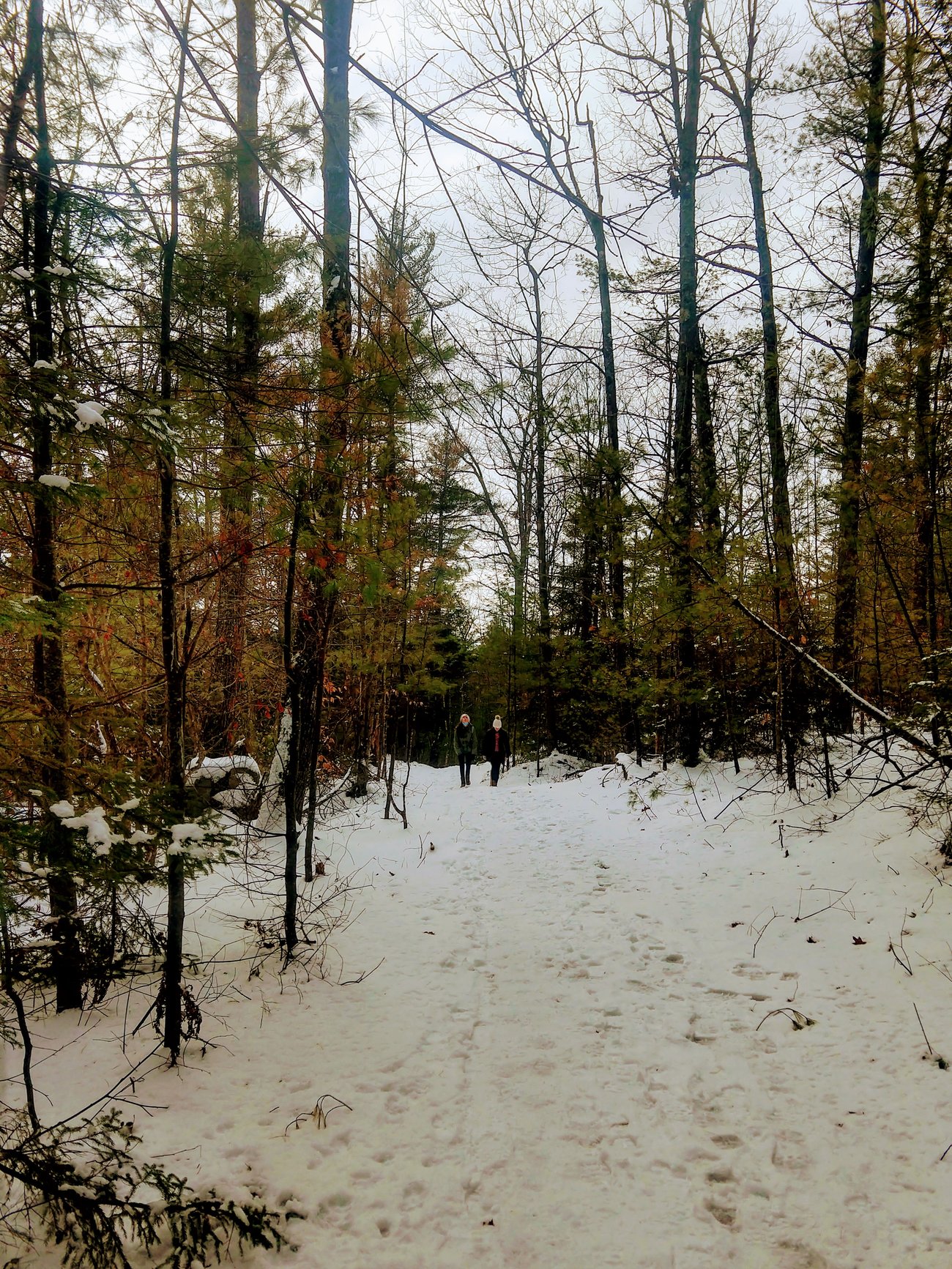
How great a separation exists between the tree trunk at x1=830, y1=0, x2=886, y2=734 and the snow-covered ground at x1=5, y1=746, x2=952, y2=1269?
247 cm

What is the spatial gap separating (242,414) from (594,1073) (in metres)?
3.86

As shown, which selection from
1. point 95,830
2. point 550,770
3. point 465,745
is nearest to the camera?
point 95,830

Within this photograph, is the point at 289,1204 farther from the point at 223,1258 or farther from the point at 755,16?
the point at 755,16

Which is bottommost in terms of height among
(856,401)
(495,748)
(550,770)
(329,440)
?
(550,770)

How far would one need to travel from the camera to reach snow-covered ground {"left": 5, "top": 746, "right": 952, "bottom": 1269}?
208 centimetres

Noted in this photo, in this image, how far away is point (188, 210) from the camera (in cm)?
354

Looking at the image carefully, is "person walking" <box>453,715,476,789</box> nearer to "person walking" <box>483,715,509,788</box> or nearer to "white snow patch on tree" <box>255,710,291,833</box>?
"person walking" <box>483,715,509,788</box>

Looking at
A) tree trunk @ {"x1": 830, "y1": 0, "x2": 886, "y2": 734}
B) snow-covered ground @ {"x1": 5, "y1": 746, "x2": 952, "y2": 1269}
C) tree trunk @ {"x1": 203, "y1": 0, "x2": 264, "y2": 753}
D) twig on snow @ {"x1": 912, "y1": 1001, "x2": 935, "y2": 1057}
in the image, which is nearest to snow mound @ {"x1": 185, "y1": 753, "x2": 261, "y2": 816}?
tree trunk @ {"x1": 203, "y1": 0, "x2": 264, "y2": 753}

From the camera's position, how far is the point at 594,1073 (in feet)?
9.56

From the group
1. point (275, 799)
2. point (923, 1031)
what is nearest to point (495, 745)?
point (275, 799)

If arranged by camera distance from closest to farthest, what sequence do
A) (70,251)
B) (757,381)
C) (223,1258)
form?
1. (223,1258)
2. (70,251)
3. (757,381)

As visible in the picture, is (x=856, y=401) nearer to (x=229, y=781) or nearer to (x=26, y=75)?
(x=26, y=75)

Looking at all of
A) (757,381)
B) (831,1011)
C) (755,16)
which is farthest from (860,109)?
(831,1011)

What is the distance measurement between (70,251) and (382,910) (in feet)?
16.9
